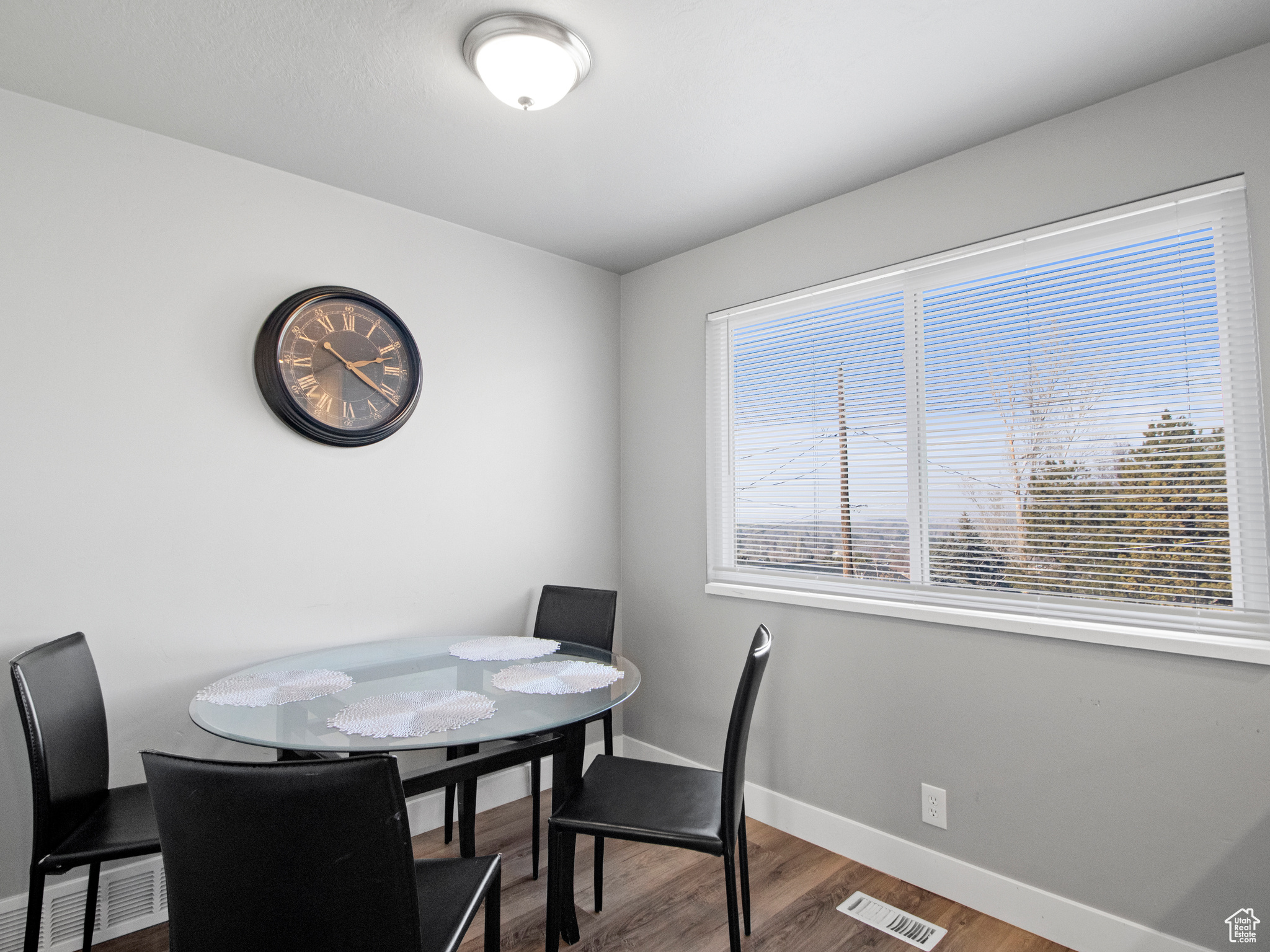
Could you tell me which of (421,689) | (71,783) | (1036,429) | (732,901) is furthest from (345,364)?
(1036,429)

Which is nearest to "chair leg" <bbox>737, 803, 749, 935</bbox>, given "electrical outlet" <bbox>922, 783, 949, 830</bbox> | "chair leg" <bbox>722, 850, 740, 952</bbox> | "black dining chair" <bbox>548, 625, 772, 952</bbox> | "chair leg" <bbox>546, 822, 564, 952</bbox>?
"black dining chair" <bbox>548, 625, 772, 952</bbox>

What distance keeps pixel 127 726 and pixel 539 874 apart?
1429mm

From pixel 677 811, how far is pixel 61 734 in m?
1.60

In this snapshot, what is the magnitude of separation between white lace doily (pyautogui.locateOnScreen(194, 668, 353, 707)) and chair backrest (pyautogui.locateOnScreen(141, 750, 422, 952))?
0.80 metres

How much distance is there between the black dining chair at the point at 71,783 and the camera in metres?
1.58

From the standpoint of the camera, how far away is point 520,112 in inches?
81.2

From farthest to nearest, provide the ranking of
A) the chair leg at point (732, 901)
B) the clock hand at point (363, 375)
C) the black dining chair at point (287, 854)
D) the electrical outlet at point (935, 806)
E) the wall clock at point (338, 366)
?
1. the clock hand at point (363, 375)
2. the wall clock at point (338, 366)
3. the electrical outlet at point (935, 806)
4. the chair leg at point (732, 901)
5. the black dining chair at point (287, 854)

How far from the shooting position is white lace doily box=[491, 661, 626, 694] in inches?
77.9

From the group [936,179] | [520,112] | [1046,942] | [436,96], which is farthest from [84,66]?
[1046,942]

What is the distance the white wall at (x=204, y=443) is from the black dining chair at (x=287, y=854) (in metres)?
1.31

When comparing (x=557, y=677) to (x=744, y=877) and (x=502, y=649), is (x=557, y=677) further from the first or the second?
(x=744, y=877)

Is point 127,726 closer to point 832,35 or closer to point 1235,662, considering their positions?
point 832,35

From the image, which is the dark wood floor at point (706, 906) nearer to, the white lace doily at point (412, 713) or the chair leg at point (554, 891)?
the chair leg at point (554, 891)

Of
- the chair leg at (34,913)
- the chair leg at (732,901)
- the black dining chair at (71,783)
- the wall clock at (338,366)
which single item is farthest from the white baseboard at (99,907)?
the wall clock at (338,366)
